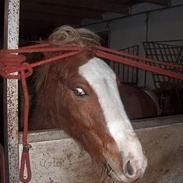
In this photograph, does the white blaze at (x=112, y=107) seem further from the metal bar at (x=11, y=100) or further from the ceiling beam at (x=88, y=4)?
the ceiling beam at (x=88, y=4)

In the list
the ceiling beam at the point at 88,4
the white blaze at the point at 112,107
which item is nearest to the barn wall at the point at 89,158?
the white blaze at the point at 112,107

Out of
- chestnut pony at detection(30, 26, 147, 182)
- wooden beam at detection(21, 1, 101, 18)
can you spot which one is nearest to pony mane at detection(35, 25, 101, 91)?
chestnut pony at detection(30, 26, 147, 182)

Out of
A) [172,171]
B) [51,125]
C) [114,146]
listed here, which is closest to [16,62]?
[114,146]

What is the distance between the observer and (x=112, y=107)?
1.23 metres

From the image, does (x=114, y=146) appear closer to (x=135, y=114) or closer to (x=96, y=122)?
(x=96, y=122)

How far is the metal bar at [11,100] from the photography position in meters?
1.03

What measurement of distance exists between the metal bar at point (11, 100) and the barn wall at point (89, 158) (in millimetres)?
123

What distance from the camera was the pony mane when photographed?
140 cm

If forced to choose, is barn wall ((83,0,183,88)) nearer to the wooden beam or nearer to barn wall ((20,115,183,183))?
the wooden beam

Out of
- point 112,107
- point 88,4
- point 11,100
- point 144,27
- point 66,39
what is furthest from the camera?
point 144,27

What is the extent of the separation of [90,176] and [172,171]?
24.4 inches

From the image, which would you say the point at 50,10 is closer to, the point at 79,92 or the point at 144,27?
the point at 144,27

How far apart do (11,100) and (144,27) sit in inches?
197

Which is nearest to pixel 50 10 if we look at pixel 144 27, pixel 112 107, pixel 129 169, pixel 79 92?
pixel 144 27
